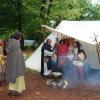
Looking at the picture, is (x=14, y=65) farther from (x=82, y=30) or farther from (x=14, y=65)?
(x=82, y=30)

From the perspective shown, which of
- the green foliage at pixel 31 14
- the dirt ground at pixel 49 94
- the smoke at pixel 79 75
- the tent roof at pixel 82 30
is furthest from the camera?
the green foliage at pixel 31 14

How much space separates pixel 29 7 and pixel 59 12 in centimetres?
259

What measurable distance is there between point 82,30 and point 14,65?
448cm

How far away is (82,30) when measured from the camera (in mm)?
13750

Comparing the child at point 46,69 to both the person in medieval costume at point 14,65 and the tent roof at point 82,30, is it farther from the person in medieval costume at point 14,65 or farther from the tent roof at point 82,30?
the person in medieval costume at point 14,65

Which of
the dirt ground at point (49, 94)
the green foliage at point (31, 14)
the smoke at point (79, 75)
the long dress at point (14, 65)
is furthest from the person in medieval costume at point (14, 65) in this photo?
the green foliage at point (31, 14)

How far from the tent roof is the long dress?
109 inches

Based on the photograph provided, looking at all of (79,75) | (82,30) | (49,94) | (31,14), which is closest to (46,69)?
(79,75)

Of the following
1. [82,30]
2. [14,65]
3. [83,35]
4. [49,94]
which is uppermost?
[82,30]

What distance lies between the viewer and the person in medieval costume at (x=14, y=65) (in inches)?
392

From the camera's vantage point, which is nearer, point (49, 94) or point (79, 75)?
point (49, 94)

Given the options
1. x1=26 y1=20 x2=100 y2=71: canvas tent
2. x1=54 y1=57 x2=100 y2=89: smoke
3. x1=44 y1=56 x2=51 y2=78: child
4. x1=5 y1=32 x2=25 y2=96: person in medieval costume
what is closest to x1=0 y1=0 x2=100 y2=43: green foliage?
x1=26 y1=20 x2=100 y2=71: canvas tent

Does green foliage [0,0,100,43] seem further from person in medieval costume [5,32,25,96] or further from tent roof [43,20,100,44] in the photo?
person in medieval costume [5,32,25,96]

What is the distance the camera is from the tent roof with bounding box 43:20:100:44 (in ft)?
41.9
